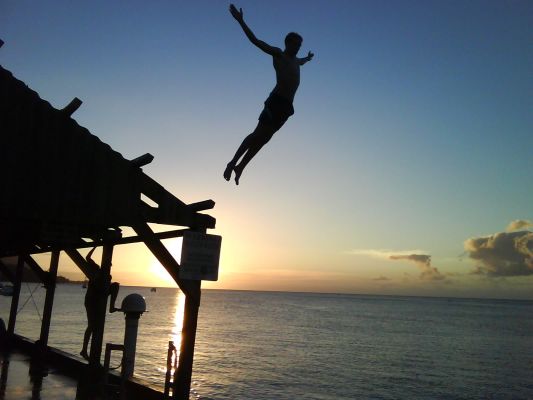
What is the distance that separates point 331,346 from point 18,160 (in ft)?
143

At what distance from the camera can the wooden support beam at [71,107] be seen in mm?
5984

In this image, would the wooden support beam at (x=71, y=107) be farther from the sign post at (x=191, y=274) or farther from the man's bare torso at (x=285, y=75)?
the man's bare torso at (x=285, y=75)

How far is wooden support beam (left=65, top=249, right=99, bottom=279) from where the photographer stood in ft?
32.6

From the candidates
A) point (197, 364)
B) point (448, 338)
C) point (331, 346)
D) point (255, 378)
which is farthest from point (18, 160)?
point (448, 338)

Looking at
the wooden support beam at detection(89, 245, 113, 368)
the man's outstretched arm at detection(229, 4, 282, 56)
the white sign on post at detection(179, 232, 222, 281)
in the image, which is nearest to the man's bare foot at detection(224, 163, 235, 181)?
the man's outstretched arm at detection(229, 4, 282, 56)

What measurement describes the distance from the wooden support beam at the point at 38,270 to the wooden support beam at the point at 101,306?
284 cm

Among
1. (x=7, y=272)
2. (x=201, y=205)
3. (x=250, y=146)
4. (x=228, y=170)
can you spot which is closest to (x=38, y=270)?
(x=7, y=272)

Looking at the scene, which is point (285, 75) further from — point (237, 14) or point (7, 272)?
point (7, 272)

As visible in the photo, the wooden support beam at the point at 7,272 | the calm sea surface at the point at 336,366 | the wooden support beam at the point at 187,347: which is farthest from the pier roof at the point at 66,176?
the calm sea surface at the point at 336,366

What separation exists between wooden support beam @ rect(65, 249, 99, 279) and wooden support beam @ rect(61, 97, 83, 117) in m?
4.78

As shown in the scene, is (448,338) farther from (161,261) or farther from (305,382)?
(161,261)

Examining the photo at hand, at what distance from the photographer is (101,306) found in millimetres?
9625

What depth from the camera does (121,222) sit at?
20.5ft

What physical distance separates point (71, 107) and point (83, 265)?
17.0 feet
